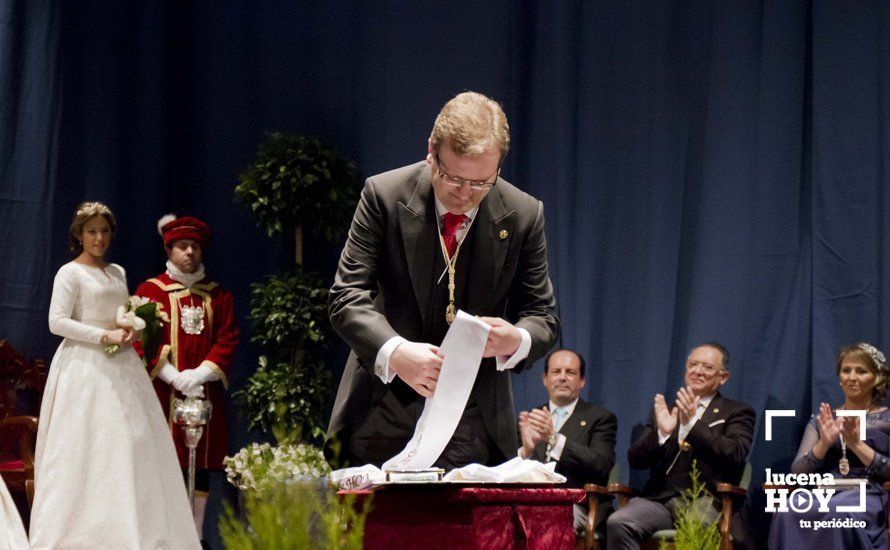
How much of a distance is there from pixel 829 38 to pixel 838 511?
2506 mm

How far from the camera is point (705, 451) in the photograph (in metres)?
5.90

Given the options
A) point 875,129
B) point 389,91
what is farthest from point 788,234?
point 389,91

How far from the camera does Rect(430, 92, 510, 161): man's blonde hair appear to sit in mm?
2262

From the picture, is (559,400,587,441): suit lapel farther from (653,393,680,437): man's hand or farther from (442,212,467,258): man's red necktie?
(442,212,467,258): man's red necktie

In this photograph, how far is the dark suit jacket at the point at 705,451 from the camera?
5.89 metres

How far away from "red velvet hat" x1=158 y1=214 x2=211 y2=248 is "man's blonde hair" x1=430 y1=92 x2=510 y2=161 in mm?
4613

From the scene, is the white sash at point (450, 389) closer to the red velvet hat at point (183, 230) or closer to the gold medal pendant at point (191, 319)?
the gold medal pendant at point (191, 319)

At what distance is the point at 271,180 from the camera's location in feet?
22.4

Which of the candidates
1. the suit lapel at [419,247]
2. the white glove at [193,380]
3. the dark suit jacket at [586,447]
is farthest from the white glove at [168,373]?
the suit lapel at [419,247]

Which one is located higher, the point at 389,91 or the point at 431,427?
the point at 389,91

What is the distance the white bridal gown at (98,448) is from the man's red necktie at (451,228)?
3400 millimetres

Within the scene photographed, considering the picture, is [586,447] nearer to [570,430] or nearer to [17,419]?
[570,430]

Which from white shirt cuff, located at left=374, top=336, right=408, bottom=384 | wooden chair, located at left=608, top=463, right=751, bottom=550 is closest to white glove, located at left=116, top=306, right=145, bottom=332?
wooden chair, located at left=608, top=463, right=751, bottom=550

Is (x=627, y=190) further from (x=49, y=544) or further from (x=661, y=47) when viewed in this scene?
(x=49, y=544)
